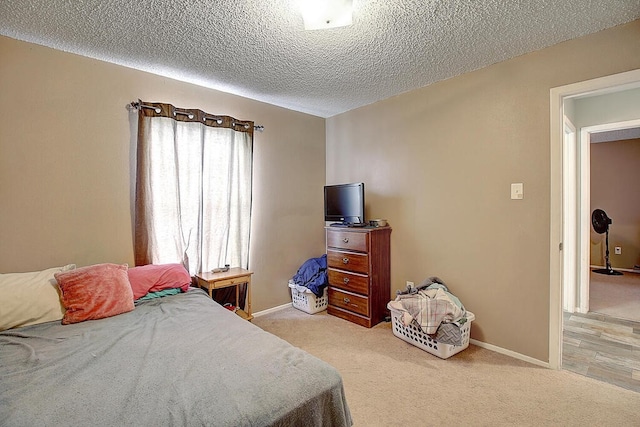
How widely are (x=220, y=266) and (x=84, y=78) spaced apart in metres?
1.92

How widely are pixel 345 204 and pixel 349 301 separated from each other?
1.07 m

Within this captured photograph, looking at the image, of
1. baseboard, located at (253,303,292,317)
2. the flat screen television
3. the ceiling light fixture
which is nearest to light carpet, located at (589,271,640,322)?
the flat screen television

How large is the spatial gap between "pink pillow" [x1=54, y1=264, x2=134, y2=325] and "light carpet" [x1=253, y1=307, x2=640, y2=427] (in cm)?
146

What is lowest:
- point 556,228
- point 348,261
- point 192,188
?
point 348,261

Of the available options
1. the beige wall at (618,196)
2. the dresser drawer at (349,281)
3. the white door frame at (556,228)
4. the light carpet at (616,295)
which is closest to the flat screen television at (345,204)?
the dresser drawer at (349,281)

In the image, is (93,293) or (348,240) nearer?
(93,293)

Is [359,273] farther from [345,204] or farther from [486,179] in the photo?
[486,179]

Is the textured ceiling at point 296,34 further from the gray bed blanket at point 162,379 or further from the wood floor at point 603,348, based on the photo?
the wood floor at point 603,348

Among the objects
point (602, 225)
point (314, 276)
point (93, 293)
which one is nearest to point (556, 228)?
point (314, 276)

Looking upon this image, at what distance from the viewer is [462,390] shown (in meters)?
1.92

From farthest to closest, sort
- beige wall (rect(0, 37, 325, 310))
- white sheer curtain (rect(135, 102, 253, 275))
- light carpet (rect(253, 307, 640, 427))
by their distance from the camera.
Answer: white sheer curtain (rect(135, 102, 253, 275))
beige wall (rect(0, 37, 325, 310))
light carpet (rect(253, 307, 640, 427))

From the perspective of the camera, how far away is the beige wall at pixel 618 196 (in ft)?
16.3

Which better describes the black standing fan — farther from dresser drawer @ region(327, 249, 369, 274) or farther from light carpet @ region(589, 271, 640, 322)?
dresser drawer @ region(327, 249, 369, 274)

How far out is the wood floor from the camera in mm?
2072
